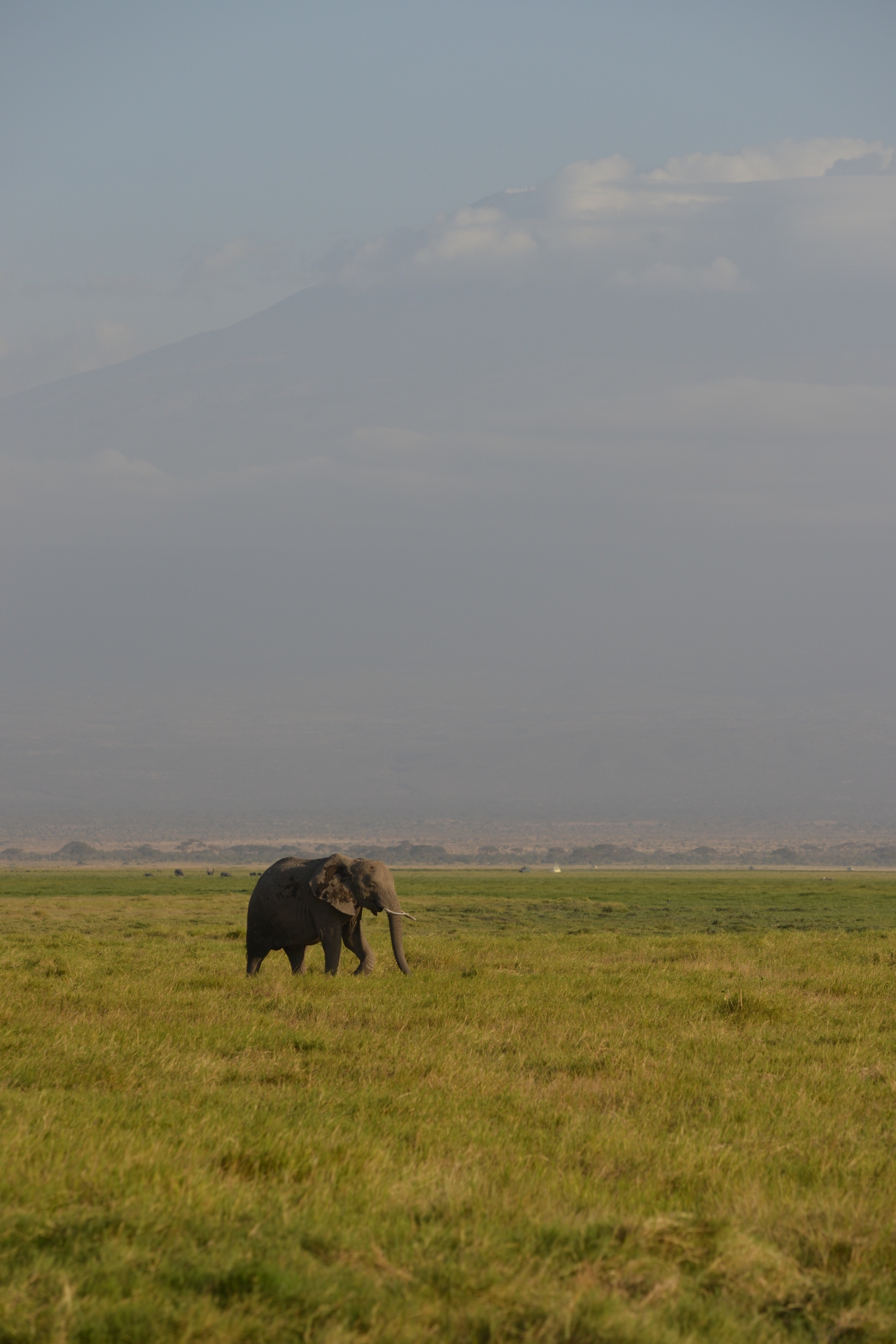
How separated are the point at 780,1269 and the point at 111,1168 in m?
4.23

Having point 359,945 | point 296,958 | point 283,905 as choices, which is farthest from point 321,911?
point 296,958

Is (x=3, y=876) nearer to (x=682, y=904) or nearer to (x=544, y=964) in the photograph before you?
(x=682, y=904)

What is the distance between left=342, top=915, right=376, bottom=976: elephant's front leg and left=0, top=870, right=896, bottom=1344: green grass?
6.47 ft

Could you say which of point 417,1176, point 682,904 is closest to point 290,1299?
point 417,1176

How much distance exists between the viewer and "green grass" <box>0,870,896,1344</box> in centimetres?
561

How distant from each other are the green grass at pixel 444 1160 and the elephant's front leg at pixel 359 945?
1.97 metres

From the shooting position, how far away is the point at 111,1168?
7.20 meters

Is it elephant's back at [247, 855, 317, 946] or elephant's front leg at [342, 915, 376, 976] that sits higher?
elephant's back at [247, 855, 317, 946]

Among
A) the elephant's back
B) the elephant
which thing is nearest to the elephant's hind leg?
the elephant

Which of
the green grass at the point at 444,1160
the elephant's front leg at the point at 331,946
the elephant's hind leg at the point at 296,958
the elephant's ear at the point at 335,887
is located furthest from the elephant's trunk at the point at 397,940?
the green grass at the point at 444,1160

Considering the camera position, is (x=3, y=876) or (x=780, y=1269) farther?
(x=3, y=876)

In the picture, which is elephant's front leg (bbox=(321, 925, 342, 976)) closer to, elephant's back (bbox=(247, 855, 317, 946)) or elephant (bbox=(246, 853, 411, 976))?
elephant (bbox=(246, 853, 411, 976))

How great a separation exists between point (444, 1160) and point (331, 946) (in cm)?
1322

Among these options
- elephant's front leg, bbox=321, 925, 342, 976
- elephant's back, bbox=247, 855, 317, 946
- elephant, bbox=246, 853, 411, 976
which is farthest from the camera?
elephant's back, bbox=247, 855, 317, 946
